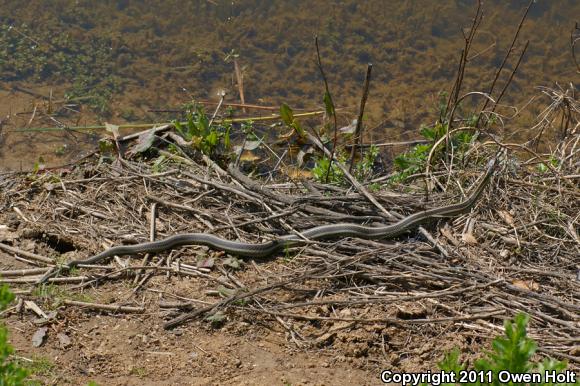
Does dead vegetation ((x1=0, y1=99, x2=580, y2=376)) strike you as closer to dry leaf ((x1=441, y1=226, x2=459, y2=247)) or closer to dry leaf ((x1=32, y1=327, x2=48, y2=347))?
dry leaf ((x1=441, y1=226, x2=459, y2=247))

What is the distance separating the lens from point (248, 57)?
13.3 meters

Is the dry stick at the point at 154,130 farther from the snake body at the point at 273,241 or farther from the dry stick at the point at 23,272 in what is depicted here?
the dry stick at the point at 23,272

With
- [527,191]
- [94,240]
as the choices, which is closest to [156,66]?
[94,240]

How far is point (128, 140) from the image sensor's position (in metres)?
8.45

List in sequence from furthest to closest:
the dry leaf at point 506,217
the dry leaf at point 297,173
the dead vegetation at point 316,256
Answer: the dry leaf at point 297,173 → the dry leaf at point 506,217 → the dead vegetation at point 316,256

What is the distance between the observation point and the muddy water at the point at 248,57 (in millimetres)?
11817

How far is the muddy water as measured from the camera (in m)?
11.8

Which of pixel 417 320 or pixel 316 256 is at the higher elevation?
pixel 417 320

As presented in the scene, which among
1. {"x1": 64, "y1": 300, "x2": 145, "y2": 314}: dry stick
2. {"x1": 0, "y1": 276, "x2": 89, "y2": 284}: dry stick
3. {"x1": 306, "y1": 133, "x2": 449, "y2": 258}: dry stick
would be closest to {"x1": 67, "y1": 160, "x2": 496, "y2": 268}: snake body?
{"x1": 306, "y1": 133, "x2": 449, "y2": 258}: dry stick

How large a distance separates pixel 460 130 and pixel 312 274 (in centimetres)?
259

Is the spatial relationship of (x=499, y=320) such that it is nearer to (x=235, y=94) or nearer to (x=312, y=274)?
(x=312, y=274)

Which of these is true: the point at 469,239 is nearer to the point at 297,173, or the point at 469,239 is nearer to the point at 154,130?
the point at 297,173

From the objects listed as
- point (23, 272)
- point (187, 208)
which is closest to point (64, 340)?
point (23, 272)

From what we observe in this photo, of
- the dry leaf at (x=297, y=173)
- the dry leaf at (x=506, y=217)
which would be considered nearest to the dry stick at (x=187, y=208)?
the dry leaf at (x=297, y=173)
